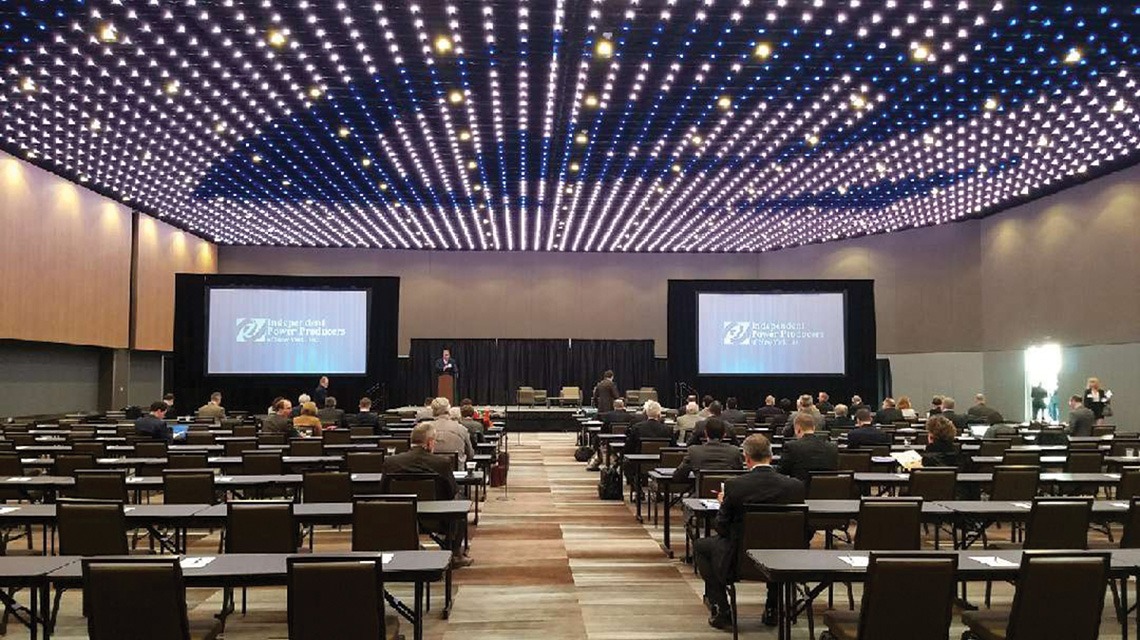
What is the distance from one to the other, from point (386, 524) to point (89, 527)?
184 cm

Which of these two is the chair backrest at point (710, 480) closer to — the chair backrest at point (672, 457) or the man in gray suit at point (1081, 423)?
the chair backrest at point (672, 457)

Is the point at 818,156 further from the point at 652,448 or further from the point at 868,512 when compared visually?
the point at 868,512

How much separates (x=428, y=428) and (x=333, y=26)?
7503mm

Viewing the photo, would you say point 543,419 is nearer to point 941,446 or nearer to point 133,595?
point 941,446

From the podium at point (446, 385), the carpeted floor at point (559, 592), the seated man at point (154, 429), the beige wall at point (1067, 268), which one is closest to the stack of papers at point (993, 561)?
the carpeted floor at point (559, 592)

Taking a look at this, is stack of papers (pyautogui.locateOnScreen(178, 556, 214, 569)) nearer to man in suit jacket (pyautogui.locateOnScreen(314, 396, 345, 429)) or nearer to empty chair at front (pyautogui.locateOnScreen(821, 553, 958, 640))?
empty chair at front (pyautogui.locateOnScreen(821, 553, 958, 640))

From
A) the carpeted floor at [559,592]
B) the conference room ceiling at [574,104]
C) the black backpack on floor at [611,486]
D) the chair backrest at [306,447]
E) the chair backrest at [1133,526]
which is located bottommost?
the carpeted floor at [559,592]

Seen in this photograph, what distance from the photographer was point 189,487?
7832 millimetres

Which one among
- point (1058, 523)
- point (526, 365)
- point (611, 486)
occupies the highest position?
point (526, 365)

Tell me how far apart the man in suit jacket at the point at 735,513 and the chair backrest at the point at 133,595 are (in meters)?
3.28

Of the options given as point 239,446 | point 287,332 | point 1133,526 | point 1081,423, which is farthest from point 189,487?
point 287,332

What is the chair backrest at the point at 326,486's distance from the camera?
7762 millimetres

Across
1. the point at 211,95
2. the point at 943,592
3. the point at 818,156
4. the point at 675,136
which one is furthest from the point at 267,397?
the point at 943,592

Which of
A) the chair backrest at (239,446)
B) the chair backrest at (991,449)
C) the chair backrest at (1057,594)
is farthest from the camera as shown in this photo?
the chair backrest at (991,449)
